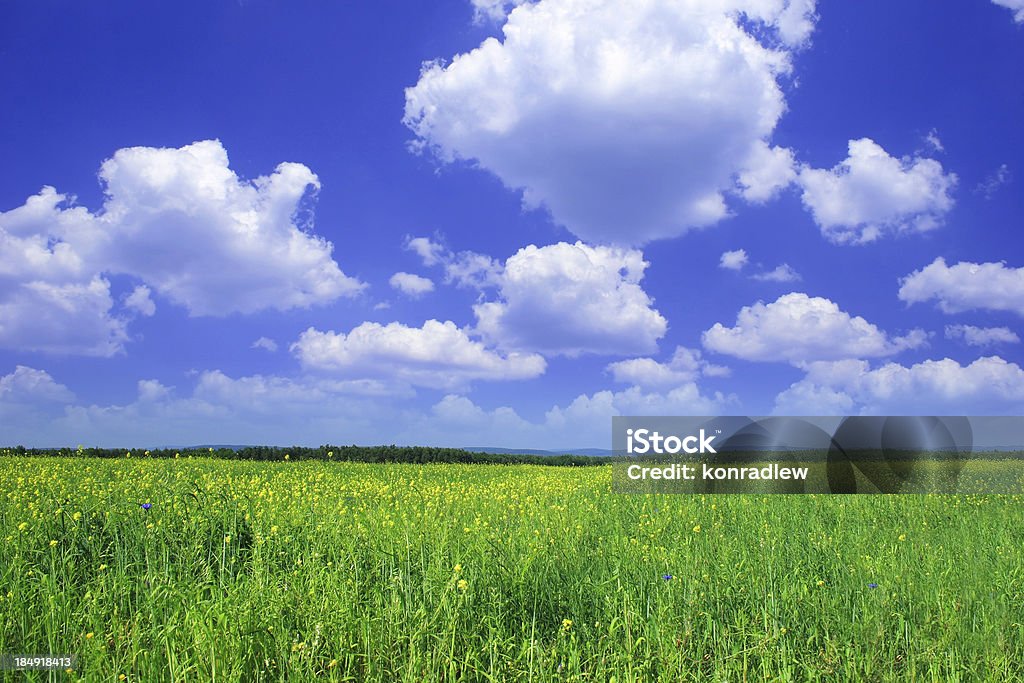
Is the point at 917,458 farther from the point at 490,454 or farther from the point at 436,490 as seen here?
the point at 490,454

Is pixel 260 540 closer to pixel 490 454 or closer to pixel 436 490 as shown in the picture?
pixel 436 490

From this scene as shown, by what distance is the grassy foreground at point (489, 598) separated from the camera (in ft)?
12.9

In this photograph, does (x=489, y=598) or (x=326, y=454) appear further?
(x=326, y=454)

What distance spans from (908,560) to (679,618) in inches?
133

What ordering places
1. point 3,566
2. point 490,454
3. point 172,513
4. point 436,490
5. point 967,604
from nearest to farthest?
point 967,604 < point 3,566 < point 172,513 < point 436,490 < point 490,454

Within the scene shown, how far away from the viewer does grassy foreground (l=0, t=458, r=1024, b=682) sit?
3.92 meters

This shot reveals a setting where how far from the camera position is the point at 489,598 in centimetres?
470

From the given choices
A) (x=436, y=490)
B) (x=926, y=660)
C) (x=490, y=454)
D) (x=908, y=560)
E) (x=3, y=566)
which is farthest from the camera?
(x=490, y=454)

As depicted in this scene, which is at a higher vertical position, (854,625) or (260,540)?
(260,540)

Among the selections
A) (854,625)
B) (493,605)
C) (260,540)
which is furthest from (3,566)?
(854,625)

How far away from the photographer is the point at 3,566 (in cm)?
549

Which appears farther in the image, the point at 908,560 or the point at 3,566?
the point at 908,560

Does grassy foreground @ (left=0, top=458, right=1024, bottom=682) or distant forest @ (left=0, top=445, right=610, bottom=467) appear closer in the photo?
grassy foreground @ (left=0, top=458, right=1024, bottom=682)

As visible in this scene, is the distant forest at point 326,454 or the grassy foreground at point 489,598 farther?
the distant forest at point 326,454
